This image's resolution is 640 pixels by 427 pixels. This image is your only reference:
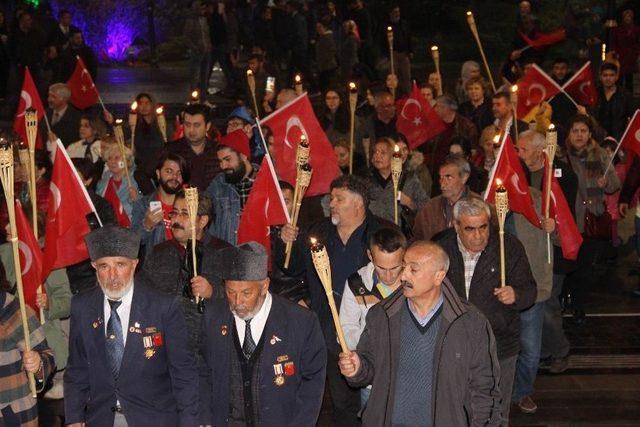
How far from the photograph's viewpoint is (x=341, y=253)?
9.52 m

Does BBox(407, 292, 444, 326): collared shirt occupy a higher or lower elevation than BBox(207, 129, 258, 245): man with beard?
lower

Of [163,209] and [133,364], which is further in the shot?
[163,209]

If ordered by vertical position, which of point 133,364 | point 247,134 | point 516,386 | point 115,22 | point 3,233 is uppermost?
point 115,22

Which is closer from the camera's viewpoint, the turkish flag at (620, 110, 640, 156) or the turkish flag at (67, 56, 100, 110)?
the turkish flag at (620, 110, 640, 156)

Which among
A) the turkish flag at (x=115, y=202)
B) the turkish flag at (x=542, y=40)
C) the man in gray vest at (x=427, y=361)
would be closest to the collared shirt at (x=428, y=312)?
the man in gray vest at (x=427, y=361)

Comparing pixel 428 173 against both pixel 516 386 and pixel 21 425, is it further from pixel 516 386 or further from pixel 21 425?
pixel 21 425

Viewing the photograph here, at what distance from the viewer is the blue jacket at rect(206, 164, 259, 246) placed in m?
10.9

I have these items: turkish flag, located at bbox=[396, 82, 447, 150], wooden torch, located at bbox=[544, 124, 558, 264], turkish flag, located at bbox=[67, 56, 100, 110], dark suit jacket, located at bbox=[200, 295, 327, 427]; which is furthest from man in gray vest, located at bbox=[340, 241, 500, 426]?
turkish flag, located at bbox=[67, 56, 100, 110]

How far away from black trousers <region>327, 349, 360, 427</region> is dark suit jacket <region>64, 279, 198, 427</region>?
78.3 inches

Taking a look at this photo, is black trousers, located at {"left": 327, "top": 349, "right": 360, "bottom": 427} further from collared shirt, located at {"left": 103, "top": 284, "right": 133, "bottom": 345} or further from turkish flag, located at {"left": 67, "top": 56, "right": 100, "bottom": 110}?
turkish flag, located at {"left": 67, "top": 56, "right": 100, "bottom": 110}

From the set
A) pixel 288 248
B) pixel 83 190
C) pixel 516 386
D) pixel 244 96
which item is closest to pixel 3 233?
pixel 83 190

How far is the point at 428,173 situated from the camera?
46.0 feet

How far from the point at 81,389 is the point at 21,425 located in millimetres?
406

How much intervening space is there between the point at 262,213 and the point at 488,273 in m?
2.16
